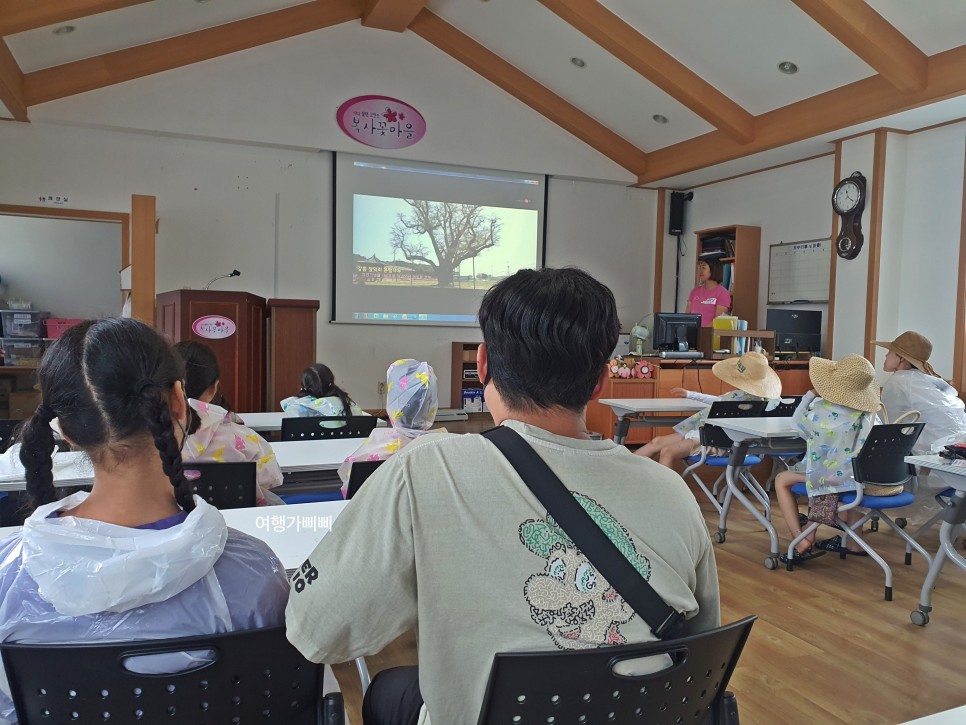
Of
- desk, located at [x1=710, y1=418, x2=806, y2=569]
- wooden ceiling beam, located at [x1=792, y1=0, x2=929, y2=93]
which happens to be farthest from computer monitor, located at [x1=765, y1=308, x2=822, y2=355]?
desk, located at [x1=710, y1=418, x2=806, y2=569]

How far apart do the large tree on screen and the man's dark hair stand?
6612 mm

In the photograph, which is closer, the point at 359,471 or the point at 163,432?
the point at 163,432

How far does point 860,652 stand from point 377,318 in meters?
5.61

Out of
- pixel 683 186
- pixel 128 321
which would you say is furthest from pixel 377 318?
pixel 128 321

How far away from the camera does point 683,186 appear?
8484mm

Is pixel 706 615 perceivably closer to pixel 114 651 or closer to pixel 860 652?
pixel 114 651

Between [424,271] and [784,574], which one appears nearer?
[784,574]

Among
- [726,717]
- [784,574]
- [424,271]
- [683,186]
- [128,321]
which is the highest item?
[683,186]

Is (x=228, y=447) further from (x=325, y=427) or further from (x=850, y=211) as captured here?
(x=850, y=211)

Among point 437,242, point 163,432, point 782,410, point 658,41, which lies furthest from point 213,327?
point 163,432

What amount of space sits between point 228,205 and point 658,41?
4.23 metres

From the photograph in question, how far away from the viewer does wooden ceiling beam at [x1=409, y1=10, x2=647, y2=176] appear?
728 cm

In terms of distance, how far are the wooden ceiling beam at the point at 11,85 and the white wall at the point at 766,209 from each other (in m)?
6.67

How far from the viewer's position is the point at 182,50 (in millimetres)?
6414
